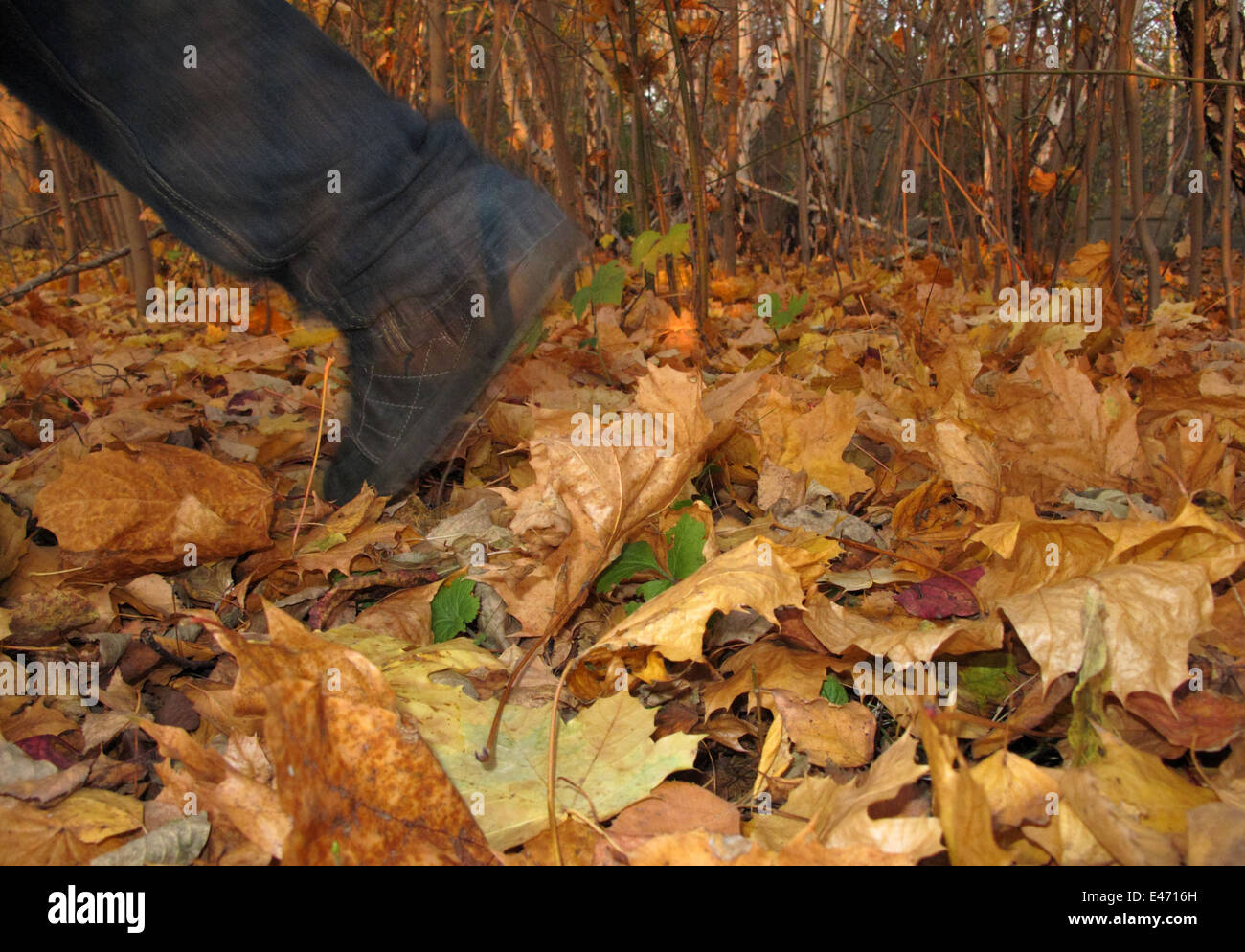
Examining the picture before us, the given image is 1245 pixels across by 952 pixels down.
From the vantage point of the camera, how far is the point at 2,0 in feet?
3.44

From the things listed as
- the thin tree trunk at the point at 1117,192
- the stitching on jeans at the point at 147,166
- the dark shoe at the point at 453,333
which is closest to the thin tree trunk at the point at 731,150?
the thin tree trunk at the point at 1117,192

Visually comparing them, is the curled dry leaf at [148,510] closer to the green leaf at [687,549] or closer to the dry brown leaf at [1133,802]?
the green leaf at [687,549]

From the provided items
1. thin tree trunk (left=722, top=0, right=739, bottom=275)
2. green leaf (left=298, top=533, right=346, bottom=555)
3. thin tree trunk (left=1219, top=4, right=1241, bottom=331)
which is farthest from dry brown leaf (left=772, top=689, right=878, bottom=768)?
thin tree trunk (left=722, top=0, right=739, bottom=275)

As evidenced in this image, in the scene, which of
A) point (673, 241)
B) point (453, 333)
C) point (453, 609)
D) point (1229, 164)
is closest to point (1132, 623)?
point (453, 609)

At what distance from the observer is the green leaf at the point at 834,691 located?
0.83m

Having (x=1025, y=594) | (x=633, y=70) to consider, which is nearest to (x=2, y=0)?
(x=1025, y=594)

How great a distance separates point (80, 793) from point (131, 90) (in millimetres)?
867

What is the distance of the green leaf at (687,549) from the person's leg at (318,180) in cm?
44

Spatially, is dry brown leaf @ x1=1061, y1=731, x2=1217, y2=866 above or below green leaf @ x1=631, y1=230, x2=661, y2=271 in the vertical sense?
below

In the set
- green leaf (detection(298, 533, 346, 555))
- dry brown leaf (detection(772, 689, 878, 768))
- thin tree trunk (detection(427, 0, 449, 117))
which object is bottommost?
dry brown leaf (detection(772, 689, 878, 768))

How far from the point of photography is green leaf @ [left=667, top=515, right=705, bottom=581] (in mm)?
935

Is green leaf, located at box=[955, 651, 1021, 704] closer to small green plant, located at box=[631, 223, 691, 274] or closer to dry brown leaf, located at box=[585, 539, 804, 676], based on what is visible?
dry brown leaf, located at box=[585, 539, 804, 676]

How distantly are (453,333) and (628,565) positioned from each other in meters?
0.49

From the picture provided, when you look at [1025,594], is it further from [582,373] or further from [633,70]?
[633,70]
